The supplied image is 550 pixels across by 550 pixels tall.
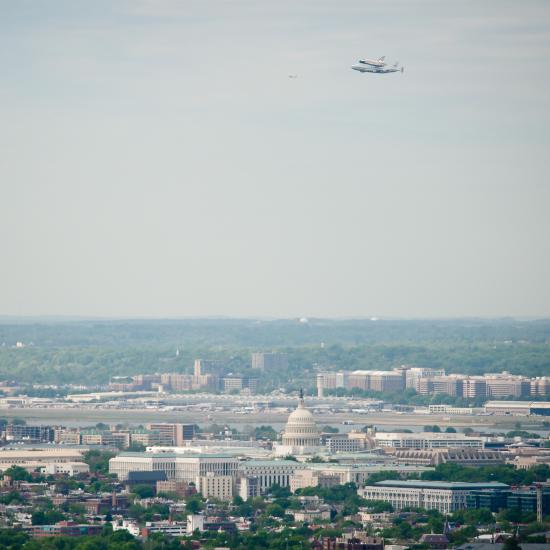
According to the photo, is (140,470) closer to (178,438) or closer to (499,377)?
(178,438)

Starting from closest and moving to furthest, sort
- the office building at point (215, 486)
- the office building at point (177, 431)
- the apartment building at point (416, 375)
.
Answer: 1. the office building at point (215, 486)
2. the office building at point (177, 431)
3. the apartment building at point (416, 375)

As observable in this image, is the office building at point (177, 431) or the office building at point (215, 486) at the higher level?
the office building at point (177, 431)

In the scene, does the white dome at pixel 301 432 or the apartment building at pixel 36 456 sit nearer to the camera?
the apartment building at pixel 36 456

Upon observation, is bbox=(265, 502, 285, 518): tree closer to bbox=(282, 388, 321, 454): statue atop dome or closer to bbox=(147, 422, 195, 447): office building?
bbox=(282, 388, 321, 454): statue atop dome

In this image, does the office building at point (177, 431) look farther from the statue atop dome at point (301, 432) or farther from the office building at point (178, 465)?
the office building at point (178, 465)

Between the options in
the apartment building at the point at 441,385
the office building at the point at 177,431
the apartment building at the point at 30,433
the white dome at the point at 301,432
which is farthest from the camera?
the apartment building at the point at 441,385

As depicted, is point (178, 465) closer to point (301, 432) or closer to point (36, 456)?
point (36, 456)

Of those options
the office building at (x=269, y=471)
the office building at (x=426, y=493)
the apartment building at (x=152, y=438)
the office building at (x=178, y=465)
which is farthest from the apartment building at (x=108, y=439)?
the office building at (x=426, y=493)

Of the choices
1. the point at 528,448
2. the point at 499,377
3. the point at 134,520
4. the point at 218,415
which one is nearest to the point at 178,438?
the point at 528,448
